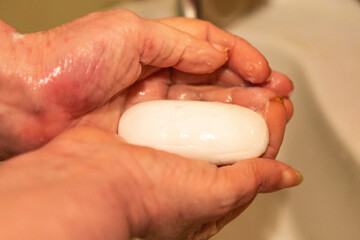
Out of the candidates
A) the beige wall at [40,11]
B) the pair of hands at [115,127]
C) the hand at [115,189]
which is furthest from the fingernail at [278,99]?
the beige wall at [40,11]

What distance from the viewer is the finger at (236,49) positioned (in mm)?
550

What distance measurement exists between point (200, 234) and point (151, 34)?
273 millimetres

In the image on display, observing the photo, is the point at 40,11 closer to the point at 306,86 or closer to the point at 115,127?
the point at 115,127

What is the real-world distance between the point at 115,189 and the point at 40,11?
1.83ft

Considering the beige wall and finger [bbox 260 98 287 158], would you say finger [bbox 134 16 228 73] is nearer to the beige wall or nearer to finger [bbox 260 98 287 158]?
finger [bbox 260 98 287 158]

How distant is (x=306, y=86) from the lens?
0.73 metres

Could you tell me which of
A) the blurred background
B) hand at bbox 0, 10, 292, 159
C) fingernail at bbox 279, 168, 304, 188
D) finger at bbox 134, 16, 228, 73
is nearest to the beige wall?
the blurred background

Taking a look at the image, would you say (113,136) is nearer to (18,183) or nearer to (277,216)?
(18,183)

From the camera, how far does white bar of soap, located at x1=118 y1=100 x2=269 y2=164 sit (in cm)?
47

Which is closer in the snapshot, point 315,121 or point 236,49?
point 236,49

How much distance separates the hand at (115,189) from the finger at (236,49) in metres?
0.15

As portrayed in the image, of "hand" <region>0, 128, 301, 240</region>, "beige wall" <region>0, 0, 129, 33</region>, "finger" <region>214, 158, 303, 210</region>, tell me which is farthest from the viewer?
"beige wall" <region>0, 0, 129, 33</region>

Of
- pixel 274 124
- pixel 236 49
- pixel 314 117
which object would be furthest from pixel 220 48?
pixel 314 117

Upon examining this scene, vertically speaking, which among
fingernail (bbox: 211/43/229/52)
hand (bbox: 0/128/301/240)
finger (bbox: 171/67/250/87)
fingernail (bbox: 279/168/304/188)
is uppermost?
fingernail (bbox: 211/43/229/52)
